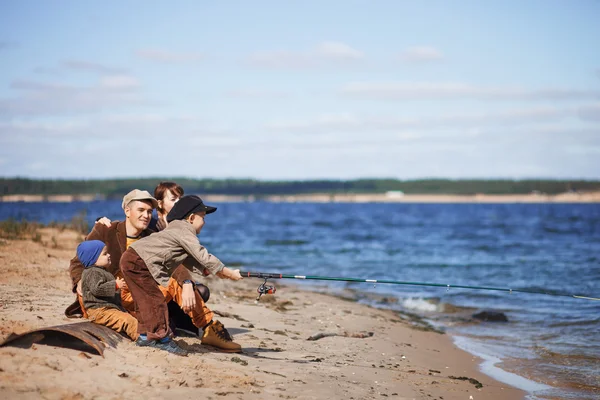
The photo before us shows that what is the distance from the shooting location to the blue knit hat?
6215 mm

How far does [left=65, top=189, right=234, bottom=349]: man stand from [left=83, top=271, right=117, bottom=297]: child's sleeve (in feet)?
0.71

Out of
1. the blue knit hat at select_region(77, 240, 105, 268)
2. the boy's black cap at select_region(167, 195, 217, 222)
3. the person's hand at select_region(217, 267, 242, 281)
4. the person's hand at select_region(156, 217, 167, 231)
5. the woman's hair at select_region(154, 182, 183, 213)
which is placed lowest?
the person's hand at select_region(217, 267, 242, 281)

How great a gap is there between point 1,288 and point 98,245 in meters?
2.79

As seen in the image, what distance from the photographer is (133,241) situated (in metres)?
6.76

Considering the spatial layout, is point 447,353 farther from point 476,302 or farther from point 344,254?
point 344,254

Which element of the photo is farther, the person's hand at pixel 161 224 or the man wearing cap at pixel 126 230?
the person's hand at pixel 161 224

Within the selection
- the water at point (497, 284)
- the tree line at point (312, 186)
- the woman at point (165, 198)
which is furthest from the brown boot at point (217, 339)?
the tree line at point (312, 186)

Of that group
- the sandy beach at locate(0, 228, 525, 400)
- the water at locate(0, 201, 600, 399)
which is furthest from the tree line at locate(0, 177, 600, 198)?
the sandy beach at locate(0, 228, 525, 400)

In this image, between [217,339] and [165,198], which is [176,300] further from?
[165,198]

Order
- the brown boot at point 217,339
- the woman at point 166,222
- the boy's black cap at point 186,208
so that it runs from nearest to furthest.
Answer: the boy's black cap at point 186,208, the brown boot at point 217,339, the woman at point 166,222

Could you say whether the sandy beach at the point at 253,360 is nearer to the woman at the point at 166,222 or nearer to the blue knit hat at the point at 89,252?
the woman at the point at 166,222

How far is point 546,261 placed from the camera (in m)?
23.9

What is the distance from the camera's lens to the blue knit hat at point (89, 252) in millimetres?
6215

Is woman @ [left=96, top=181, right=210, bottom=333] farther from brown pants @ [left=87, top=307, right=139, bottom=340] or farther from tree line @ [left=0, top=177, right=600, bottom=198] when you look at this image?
tree line @ [left=0, top=177, right=600, bottom=198]
